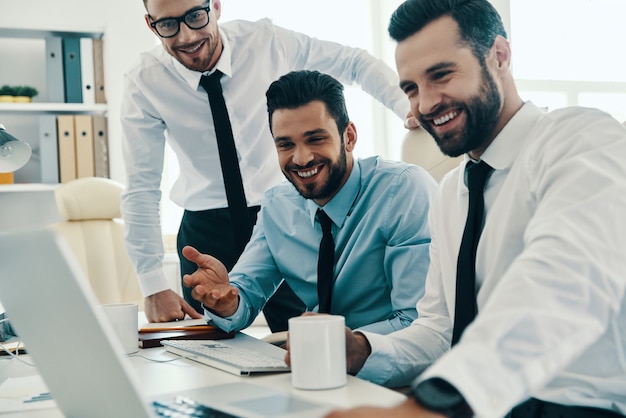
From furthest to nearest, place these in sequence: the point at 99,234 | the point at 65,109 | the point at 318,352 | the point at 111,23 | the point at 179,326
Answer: the point at 111,23
the point at 65,109
the point at 99,234
the point at 179,326
the point at 318,352

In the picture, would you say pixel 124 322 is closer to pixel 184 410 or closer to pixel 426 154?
pixel 184 410

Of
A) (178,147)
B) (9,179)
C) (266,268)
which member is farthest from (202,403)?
(9,179)

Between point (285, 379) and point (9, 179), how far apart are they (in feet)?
10.4

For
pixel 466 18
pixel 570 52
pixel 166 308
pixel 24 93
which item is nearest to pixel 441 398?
pixel 466 18

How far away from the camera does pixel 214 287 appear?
5.19 feet

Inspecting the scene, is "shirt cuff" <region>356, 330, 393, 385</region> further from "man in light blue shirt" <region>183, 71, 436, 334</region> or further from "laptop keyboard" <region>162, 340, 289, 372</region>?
"man in light blue shirt" <region>183, 71, 436, 334</region>

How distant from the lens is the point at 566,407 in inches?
40.6

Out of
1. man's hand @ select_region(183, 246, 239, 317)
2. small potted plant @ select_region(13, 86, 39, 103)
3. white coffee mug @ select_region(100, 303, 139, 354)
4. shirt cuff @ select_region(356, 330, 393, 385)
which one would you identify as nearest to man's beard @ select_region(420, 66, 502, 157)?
shirt cuff @ select_region(356, 330, 393, 385)

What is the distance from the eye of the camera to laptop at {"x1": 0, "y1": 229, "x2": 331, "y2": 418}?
68 centimetres

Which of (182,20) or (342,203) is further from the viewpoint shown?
(182,20)

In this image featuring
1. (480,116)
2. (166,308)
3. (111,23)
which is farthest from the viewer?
(111,23)

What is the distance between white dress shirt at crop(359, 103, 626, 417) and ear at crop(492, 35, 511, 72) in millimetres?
101

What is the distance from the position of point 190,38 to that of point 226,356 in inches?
44.0

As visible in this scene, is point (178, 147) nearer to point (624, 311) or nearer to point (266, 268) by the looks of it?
point (266, 268)
